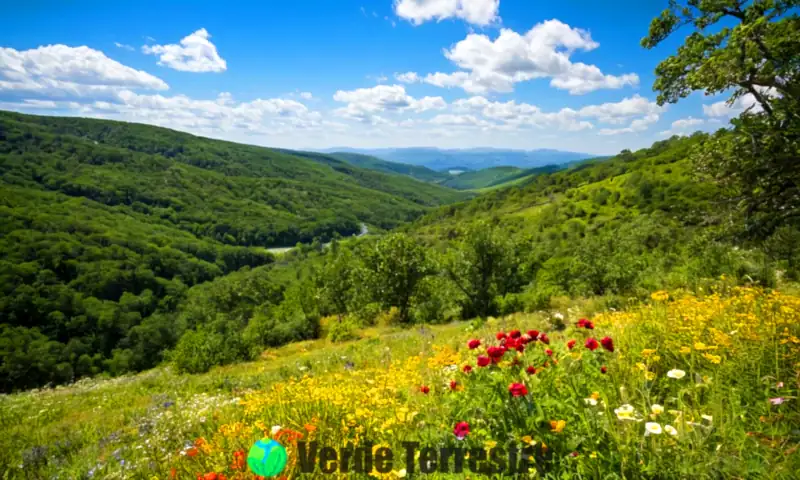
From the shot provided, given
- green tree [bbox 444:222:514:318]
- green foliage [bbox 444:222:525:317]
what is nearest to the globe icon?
green foliage [bbox 444:222:525:317]

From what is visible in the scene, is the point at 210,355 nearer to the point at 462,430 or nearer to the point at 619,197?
the point at 462,430

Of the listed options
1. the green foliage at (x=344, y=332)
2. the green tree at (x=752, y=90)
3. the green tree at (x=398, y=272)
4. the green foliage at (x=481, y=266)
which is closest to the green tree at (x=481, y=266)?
the green foliage at (x=481, y=266)

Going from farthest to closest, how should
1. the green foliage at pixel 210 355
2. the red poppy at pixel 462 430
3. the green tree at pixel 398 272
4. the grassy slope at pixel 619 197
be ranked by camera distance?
the grassy slope at pixel 619 197 → the green tree at pixel 398 272 → the green foliage at pixel 210 355 → the red poppy at pixel 462 430

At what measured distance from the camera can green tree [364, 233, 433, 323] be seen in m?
34.3

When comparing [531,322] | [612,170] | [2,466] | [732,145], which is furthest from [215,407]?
[612,170]

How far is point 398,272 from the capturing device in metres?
34.1

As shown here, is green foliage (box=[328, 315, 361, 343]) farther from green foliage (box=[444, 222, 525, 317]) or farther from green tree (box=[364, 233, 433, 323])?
green foliage (box=[444, 222, 525, 317])

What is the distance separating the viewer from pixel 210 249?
17250 centimetres

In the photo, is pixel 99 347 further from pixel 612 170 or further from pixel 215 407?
pixel 612 170

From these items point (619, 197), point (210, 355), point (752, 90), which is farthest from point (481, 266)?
point (619, 197)

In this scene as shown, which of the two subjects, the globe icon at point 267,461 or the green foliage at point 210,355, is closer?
the globe icon at point 267,461

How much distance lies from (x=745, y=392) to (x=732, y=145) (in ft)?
20.7

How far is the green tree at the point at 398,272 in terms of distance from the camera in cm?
3428

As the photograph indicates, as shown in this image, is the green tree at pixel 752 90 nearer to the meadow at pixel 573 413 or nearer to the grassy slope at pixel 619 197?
the meadow at pixel 573 413
